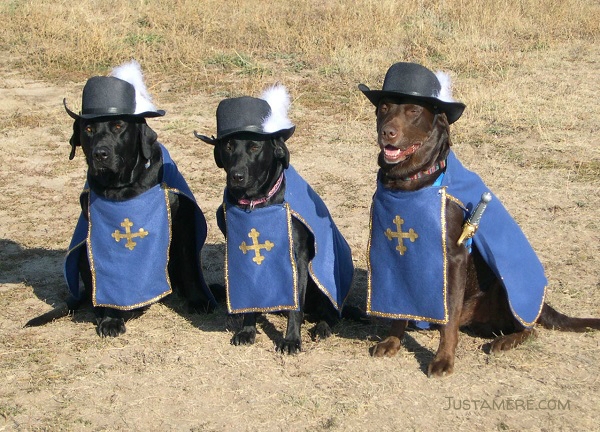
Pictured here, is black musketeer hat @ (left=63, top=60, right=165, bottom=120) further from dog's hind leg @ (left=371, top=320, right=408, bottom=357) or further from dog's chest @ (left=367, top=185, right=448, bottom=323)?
dog's hind leg @ (left=371, top=320, right=408, bottom=357)

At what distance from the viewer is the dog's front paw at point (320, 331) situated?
5445mm

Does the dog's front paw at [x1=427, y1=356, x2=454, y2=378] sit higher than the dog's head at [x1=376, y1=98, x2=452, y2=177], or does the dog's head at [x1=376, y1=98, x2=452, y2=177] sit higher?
the dog's head at [x1=376, y1=98, x2=452, y2=177]

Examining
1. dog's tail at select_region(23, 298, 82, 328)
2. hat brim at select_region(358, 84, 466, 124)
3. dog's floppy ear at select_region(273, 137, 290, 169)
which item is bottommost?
dog's tail at select_region(23, 298, 82, 328)

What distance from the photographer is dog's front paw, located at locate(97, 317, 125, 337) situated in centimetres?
557

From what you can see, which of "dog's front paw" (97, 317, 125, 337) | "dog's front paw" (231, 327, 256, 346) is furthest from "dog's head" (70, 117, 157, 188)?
"dog's front paw" (231, 327, 256, 346)

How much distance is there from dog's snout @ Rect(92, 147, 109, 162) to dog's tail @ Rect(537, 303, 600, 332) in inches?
107

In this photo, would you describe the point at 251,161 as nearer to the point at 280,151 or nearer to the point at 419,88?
the point at 280,151

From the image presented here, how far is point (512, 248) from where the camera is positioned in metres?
4.96

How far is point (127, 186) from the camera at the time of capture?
17.9ft

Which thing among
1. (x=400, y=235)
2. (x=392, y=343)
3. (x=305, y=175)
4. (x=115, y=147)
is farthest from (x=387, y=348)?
(x=305, y=175)

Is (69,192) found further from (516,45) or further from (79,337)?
(516,45)

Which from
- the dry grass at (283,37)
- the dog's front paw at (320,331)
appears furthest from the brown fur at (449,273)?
the dry grass at (283,37)

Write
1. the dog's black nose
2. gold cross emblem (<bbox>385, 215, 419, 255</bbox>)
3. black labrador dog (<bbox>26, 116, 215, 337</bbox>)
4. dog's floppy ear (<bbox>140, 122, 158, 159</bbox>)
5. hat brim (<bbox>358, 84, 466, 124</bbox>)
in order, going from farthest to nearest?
dog's floppy ear (<bbox>140, 122, 158, 159</bbox>)
black labrador dog (<bbox>26, 116, 215, 337</bbox>)
the dog's black nose
gold cross emblem (<bbox>385, 215, 419, 255</bbox>)
hat brim (<bbox>358, 84, 466, 124</bbox>)

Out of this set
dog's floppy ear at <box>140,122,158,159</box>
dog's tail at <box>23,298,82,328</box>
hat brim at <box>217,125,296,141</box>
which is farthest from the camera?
dog's tail at <box>23,298,82,328</box>
